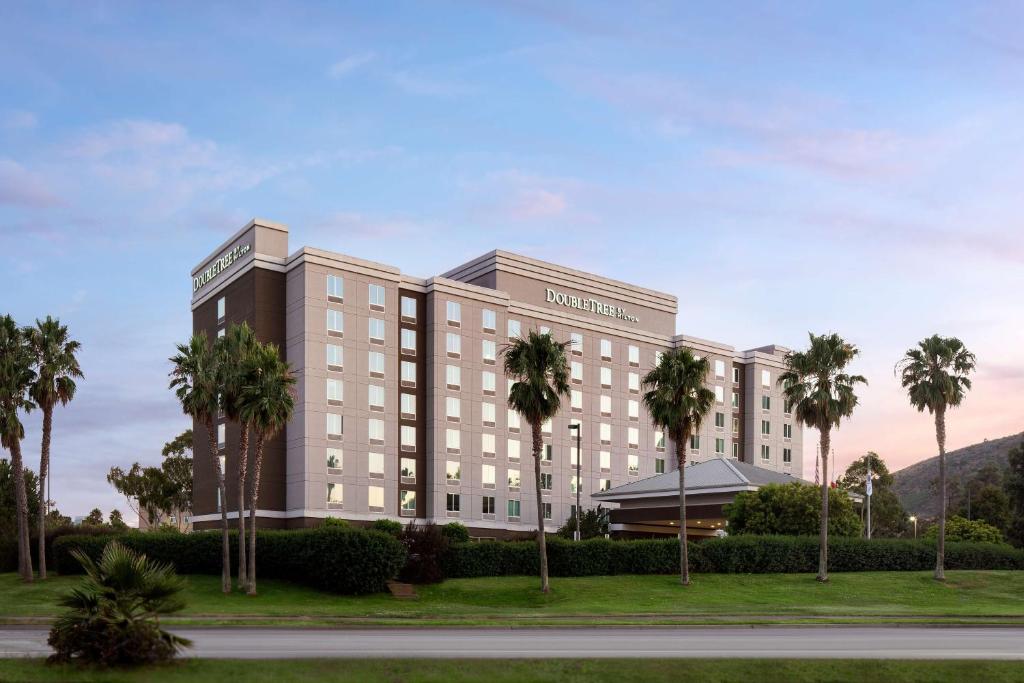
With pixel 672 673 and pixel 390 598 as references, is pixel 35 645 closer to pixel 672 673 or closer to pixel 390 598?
pixel 672 673

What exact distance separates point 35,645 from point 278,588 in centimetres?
3212

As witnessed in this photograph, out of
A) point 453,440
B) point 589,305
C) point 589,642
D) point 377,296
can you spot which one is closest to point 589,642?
point 589,642

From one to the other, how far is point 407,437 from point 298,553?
34013mm

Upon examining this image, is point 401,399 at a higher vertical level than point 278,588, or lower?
higher

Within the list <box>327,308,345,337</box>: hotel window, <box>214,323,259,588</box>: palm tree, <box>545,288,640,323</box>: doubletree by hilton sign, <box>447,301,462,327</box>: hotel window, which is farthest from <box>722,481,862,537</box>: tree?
<box>214,323,259,588</box>: palm tree

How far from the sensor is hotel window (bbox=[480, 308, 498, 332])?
102938 millimetres

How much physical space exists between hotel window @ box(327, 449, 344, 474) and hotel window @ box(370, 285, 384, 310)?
541 inches

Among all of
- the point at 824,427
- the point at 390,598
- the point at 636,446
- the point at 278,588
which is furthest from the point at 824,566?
the point at 636,446

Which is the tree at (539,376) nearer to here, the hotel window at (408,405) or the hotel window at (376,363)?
the hotel window at (376,363)

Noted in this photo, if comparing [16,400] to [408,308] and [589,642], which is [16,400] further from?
[589,642]

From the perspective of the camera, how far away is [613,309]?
386 feet

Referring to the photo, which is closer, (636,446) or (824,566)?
(824,566)

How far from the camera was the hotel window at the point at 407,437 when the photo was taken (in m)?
96.7

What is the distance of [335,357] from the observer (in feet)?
300
